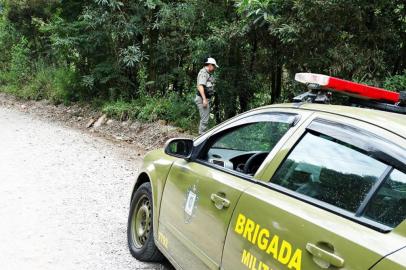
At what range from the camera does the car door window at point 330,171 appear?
2.24 metres

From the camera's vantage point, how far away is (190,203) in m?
3.41

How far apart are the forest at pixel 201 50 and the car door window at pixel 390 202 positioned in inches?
226

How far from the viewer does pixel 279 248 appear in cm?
237

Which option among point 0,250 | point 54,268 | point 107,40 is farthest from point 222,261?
point 107,40

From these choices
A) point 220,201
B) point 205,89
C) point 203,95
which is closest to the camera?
point 220,201

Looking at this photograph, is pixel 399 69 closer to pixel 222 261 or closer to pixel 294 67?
pixel 294 67

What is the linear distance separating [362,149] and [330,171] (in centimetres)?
23

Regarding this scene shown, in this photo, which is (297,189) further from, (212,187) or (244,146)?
A: (244,146)

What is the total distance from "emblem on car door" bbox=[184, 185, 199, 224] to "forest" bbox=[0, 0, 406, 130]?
5184 millimetres

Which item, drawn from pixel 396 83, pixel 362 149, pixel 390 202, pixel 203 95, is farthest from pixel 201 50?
pixel 390 202

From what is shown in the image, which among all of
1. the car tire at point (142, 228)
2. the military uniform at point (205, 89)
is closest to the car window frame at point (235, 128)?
the car tire at point (142, 228)

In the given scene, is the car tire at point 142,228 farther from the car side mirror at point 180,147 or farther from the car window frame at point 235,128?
the car window frame at point 235,128

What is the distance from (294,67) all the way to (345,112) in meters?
7.37

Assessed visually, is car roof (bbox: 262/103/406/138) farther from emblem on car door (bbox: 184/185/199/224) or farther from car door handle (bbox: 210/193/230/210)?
emblem on car door (bbox: 184/185/199/224)
